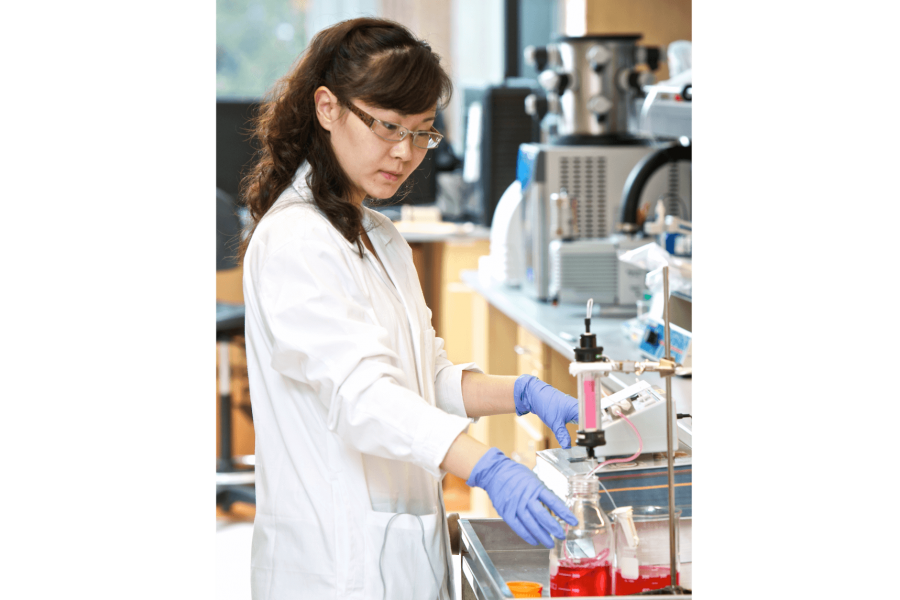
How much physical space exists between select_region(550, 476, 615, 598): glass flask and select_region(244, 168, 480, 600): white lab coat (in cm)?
17

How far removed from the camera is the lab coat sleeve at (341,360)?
1.08 metres

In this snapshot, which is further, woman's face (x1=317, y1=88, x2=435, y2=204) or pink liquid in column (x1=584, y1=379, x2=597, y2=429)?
woman's face (x1=317, y1=88, x2=435, y2=204)

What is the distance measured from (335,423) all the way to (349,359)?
0.08m

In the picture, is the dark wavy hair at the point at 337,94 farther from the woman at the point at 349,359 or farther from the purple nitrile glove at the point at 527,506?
the purple nitrile glove at the point at 527,506

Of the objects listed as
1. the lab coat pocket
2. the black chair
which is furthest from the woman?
the black chair

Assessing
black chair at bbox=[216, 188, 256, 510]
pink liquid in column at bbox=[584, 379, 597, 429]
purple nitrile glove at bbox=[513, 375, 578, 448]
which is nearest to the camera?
pink liquid in column at bbox=[584, 379, 597, 429]

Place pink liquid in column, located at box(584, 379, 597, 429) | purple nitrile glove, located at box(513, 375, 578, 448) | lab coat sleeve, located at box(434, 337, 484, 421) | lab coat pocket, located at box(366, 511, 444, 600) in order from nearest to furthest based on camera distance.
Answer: pink liquid in column, located at box(584, 379, 597, 429)
lab coat pocket, located at box(366, 511, 444, 600)
purple nitrile glove, located at box(513, 375, 578, 448)
lab coat sleeve, located at box(434, 337, 484, 421)

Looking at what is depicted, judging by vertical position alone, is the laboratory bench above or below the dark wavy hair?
below

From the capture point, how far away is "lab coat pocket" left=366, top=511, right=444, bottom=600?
1.21m

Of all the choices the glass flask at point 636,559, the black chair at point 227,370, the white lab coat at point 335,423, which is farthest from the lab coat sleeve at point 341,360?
the black chair at point 227,370

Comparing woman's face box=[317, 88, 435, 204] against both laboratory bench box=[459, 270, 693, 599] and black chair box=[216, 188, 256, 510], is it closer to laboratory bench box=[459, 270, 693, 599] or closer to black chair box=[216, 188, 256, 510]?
laboratory bench box=[459, 270, 693, 599]

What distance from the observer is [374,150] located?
1.29 m
